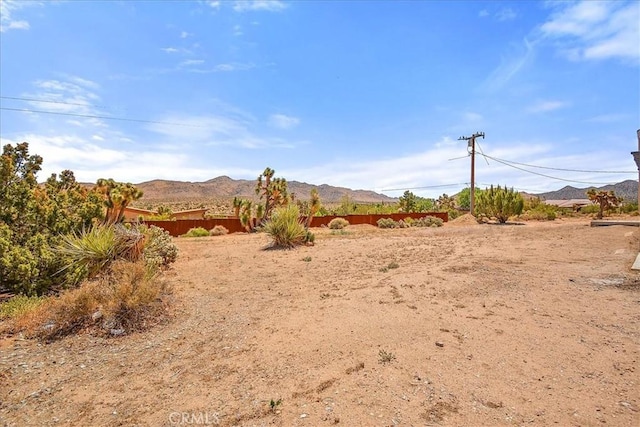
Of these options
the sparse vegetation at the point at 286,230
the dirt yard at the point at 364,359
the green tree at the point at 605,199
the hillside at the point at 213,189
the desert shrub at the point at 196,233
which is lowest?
the dirt yard at the point at 364,359

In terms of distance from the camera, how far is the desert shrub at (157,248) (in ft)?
32.0

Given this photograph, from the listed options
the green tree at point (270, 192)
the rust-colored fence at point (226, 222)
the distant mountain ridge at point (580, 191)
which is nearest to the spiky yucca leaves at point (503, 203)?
the rust-colored fence at point (226, 222)

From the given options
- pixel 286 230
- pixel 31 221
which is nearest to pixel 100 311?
pixel 31 221

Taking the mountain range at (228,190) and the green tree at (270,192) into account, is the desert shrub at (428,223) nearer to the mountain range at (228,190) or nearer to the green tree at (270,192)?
the green tree at (270,192)

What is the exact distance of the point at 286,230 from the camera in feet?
47.8

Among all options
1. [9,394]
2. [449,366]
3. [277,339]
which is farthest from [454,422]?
[9,394]

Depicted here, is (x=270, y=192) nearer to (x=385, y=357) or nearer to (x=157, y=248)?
(x=157, y=248)

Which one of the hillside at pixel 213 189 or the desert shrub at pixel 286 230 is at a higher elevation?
the hillside at pixel 213 189

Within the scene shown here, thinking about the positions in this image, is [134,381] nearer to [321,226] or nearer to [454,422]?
[454,422]

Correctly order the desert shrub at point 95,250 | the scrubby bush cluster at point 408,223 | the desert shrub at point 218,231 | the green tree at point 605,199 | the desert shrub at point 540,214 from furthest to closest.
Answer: the green tree at point 605,199, the desert shrub at point 540,214, the scrubby bush cluster at point 408,223, the desert shrub at point 218,231, the desert shrub at point 95,250

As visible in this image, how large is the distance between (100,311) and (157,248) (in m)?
4.54

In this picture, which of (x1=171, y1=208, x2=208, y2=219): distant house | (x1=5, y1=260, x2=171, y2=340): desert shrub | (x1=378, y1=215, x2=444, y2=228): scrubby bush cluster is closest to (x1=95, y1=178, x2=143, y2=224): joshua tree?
(x1=5, y1=260, x2=171, y2=340): desert shrub

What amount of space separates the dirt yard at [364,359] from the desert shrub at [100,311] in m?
0.29

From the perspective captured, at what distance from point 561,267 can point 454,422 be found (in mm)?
7411
